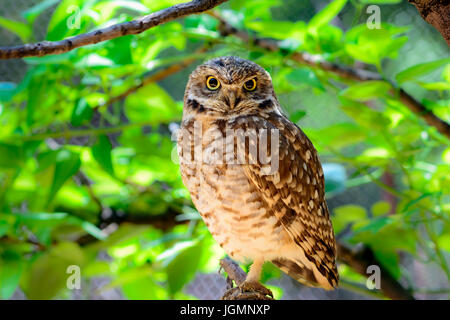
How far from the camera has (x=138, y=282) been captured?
4.62 feet

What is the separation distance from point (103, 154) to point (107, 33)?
0.52 m

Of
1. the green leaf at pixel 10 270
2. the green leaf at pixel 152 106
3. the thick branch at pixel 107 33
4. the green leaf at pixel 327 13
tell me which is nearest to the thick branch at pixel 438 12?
the thick branch at pixel 107 33

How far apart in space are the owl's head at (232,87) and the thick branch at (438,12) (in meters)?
0.33

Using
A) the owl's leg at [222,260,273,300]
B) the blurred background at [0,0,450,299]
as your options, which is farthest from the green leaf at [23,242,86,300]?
the owl's leg at [222,260,273,300]

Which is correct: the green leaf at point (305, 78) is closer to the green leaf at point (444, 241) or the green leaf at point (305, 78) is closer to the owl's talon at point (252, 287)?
the owl's talon at point (252, 287)

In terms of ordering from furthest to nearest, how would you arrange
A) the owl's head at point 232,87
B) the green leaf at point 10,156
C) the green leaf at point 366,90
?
the green leaf at point 10,156, the green leaf at point 366,90, the owl's head at point 232,87

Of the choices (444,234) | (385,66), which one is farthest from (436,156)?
(444,234)

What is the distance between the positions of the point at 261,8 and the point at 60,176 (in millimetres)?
672

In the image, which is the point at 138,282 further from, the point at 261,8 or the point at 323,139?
the point at 261,8

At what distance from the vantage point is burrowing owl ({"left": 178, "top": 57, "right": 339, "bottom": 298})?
94cm

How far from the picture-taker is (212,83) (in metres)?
0.98

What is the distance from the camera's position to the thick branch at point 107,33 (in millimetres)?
683

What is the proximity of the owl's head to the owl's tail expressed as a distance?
37cm

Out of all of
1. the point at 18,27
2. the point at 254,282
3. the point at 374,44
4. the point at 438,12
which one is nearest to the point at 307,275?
the point at 254,282
